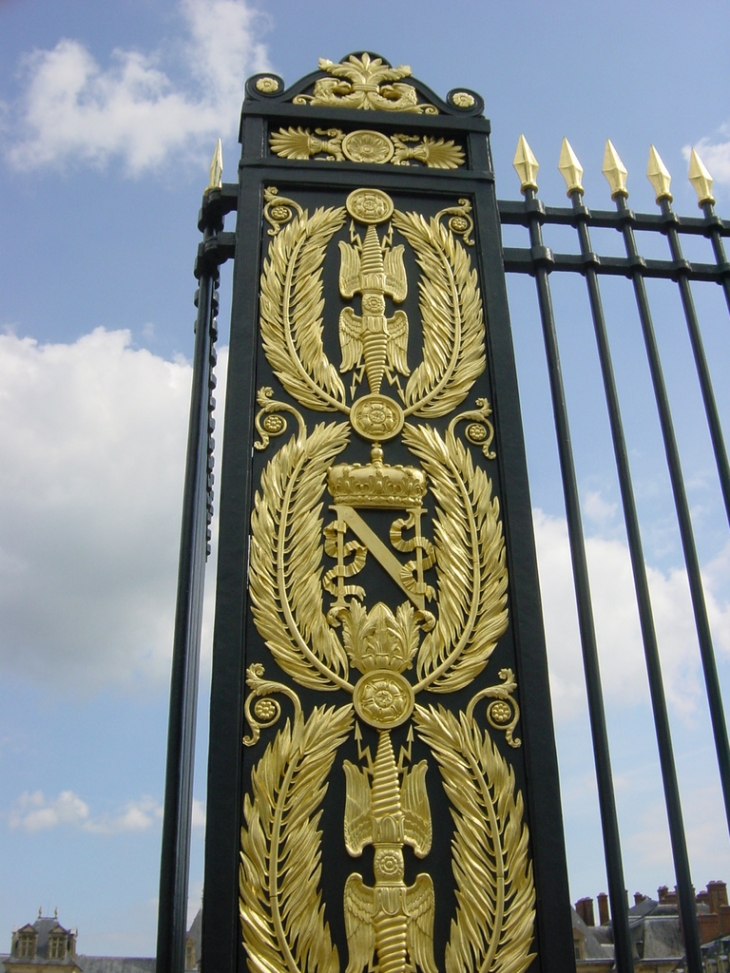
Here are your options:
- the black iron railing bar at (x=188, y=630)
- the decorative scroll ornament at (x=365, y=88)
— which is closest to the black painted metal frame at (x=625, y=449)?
the decorative scroll ornament at (x=365, y=88)

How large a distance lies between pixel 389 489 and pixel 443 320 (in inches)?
44.0

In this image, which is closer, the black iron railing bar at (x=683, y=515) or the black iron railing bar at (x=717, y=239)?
the black iron railing bar at (x=683, y=515)

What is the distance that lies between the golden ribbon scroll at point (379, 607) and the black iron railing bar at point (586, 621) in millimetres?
362

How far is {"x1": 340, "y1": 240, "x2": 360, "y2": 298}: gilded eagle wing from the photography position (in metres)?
5.54

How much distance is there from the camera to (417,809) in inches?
171

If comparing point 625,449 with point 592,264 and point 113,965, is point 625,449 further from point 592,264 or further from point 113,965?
point 113,965

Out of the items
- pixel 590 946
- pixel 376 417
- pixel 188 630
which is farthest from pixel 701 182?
pixel 590 946

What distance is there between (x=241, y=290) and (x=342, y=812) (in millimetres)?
2774

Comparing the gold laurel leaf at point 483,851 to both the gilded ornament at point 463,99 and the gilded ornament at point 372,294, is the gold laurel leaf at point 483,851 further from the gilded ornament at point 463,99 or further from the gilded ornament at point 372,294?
the gilded ornament at point 463,99

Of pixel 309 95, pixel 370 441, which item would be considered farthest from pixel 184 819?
pixel 309 95

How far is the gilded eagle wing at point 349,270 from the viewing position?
5.54 m

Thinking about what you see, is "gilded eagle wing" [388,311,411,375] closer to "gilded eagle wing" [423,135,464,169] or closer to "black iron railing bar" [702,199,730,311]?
"gilded eagle wing" [423,135,464,169]

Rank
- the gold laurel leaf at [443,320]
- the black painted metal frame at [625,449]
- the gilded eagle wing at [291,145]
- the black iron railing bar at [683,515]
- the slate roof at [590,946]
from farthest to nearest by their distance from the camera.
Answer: the slate roof at [590,946], the gilded eagle wing at [291,145], the gold laurel leaf at [443,320], the black iron railing bar at [683,515], the black painted metal frame at [625,449]

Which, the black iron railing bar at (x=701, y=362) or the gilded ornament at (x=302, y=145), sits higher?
the gilded ornament at (x=302, y=145)
